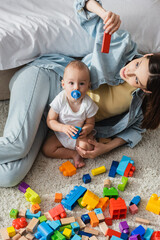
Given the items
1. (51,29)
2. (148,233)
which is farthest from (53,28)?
(148,233)

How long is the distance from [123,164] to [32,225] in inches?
21.3

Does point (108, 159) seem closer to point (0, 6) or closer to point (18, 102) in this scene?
point (18, 102)

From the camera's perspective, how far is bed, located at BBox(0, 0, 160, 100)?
1.62m

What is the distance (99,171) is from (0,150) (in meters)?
0.49

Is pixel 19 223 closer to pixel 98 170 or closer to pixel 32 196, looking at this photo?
pixel 32 196

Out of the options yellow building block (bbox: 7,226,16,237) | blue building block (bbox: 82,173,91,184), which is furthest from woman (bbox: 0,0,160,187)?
yellow building block (bbox: 7,226,16,237)

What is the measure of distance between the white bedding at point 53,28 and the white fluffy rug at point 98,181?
45cm

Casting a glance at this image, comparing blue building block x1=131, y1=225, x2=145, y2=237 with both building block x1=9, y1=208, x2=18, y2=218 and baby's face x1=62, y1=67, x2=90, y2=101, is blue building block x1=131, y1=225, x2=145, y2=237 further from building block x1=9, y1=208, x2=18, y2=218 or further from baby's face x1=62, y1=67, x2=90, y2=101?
baby's face x1=62, y1=67, x2=90, y2=101

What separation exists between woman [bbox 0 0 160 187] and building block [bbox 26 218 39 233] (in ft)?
0.69

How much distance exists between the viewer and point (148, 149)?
5.57 feet

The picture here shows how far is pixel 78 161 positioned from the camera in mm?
1588

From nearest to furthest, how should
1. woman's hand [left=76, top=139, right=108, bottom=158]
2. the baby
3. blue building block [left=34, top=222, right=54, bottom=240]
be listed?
blue building block [left=34, top=222, right=54, bottom=240] < the baby < woman's hand [left=76, top=139, right=108, bottom=158]

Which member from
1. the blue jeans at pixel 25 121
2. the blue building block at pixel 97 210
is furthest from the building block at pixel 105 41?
the blue building block at pixel 97 210

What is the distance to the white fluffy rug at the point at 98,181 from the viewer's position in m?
1.39
